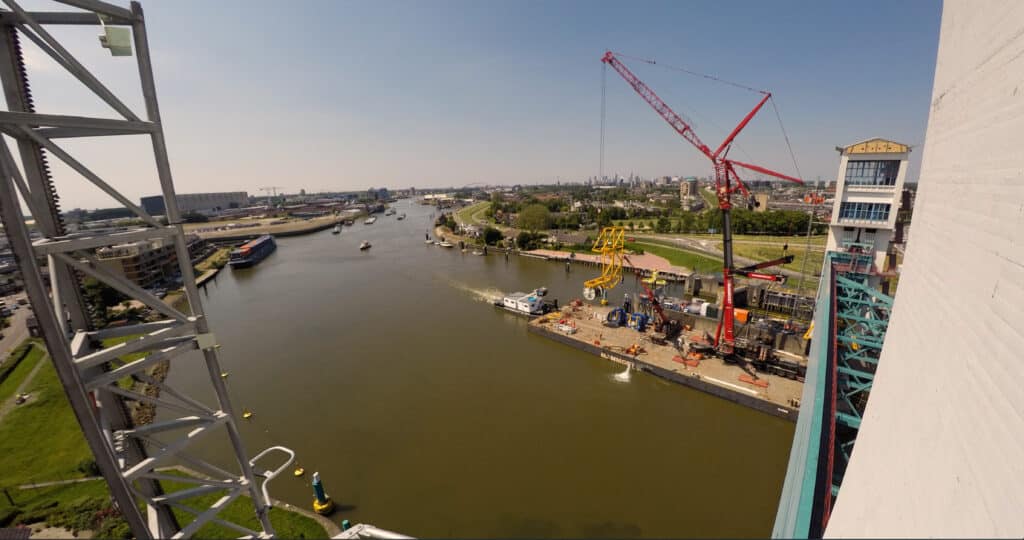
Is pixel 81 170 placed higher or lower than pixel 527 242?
higher

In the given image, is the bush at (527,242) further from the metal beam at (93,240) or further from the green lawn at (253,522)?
the metal beam at (93,240)

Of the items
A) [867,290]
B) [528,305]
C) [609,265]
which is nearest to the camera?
[867,290]

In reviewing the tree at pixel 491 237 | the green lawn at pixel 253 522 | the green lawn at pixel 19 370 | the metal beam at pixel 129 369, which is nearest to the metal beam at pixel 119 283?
the metal beam at pixel 129 369

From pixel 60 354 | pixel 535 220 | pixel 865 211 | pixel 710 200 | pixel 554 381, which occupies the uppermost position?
pixel 865 211

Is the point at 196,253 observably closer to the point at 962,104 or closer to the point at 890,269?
the point at 962,104

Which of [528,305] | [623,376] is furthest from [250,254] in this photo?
[623,376]

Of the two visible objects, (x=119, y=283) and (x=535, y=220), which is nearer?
(x=119, y=283)

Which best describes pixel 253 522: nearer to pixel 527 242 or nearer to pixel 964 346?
pixel 964 346
